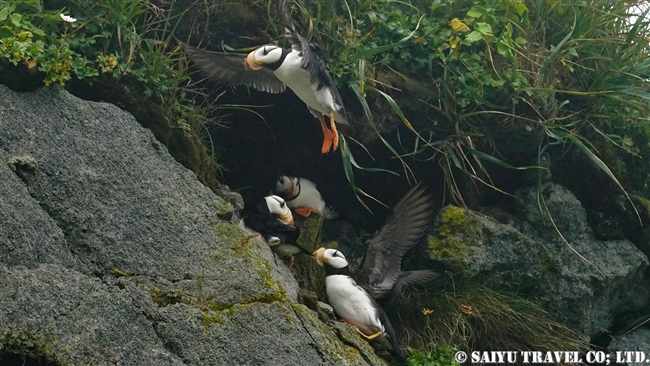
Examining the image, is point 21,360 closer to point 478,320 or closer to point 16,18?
point 16,18

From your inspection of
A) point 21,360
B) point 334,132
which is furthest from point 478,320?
point 21,360

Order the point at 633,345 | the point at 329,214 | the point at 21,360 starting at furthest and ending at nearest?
1. the point at 329,214
2. the point at 633,345
3. the point at 21,360

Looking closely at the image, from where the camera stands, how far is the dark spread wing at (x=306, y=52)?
15.1 feet

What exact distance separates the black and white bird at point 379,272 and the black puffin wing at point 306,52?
1.00m

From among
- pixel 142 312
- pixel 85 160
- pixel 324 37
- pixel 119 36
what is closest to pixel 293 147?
pixel 324 37

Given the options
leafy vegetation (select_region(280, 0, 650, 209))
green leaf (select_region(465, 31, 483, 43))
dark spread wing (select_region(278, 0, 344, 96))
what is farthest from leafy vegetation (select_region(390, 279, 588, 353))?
green leaf (select_region(465, 31, 483, 43))

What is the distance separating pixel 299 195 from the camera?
5332mm

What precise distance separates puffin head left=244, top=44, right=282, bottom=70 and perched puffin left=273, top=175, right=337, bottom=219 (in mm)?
976

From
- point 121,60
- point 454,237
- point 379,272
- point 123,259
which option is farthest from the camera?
point 454,237

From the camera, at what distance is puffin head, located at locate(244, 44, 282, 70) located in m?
4.65

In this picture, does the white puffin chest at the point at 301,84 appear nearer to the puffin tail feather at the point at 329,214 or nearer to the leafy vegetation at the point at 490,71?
the leafy vegetation at the point at 490,71

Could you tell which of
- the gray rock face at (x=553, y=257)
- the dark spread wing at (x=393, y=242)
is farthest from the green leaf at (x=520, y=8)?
the dark spread wing at (x=393, y=242)

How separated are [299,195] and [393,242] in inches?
30.2

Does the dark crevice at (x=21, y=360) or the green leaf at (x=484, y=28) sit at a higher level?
the green leaf at (x=484, y=28)
